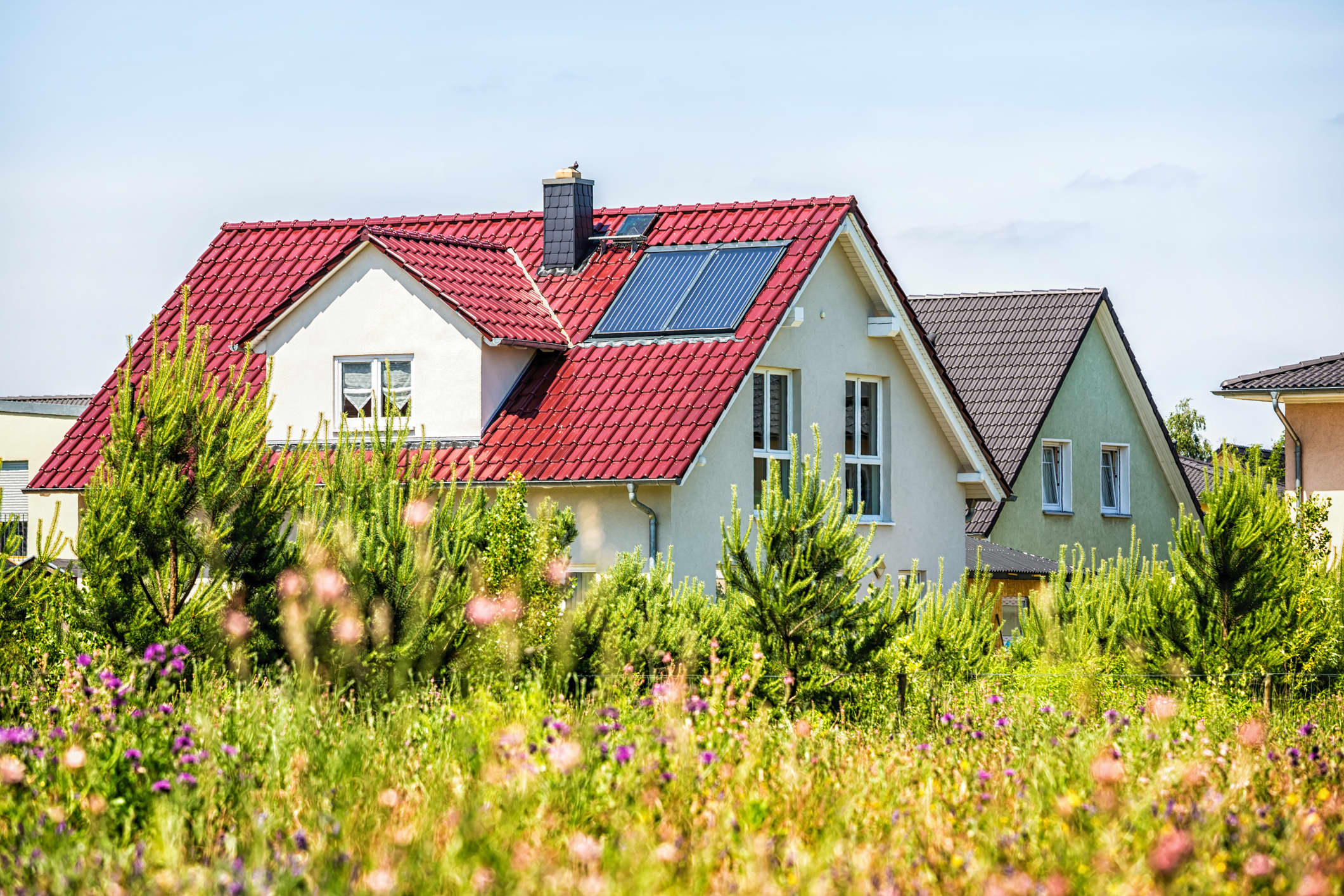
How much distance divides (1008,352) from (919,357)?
28.9 feet

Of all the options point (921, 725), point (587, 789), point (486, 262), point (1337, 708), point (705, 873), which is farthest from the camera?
point (486, 262)

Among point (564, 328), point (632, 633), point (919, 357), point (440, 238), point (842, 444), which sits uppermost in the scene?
point (440, 238)

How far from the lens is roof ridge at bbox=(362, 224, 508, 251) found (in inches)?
907

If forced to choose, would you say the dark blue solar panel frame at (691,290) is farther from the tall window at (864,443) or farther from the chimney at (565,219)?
the tall window at (864,443)

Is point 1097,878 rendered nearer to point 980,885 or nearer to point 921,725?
point 980,885

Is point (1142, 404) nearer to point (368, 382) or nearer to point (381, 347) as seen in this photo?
point (381, 347)

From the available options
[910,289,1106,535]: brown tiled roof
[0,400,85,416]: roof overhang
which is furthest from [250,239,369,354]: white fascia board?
[0,400,85,416]: roof overhang

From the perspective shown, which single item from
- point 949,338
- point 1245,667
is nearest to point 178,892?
point 1245,667

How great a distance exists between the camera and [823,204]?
23688 mm

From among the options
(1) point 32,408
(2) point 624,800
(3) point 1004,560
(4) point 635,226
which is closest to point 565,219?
(4) point 635,226

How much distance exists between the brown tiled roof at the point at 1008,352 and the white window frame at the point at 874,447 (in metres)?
5.84

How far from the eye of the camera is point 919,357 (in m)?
25.0

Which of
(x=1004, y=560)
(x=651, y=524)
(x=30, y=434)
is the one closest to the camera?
(x=651, y=524)

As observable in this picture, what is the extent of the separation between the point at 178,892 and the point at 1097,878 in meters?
3.49
